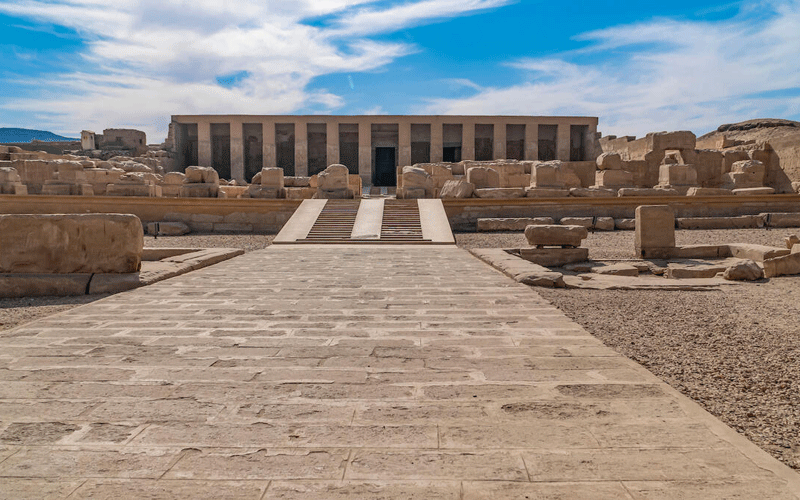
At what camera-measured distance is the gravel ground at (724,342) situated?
264cm

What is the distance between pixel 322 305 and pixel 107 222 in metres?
2.74

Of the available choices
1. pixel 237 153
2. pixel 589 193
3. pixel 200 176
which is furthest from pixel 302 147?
pixel 589 193

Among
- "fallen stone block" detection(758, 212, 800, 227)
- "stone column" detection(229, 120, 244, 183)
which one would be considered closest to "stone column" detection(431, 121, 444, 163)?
"stone column" detection(229, 120, 244, 183)

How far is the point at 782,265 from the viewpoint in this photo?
7199 mm

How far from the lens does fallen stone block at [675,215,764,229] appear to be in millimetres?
12633

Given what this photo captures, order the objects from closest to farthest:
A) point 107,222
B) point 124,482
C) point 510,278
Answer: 1. point 124,482
2. point 107,222
3. point 510,278

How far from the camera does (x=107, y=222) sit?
5.57 m

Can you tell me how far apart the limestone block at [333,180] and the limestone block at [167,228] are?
376cm

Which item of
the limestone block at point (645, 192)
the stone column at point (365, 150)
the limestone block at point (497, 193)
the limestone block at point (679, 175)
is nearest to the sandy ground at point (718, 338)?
the limestone block at point (497, 193)

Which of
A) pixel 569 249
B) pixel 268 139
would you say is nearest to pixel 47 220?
pixel 569 249

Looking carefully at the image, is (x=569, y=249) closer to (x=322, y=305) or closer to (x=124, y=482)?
(x=322, y=305)

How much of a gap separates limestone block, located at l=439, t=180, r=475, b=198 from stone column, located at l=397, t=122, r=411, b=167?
1566 cm

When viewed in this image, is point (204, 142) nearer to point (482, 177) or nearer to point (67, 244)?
point (482, 177)

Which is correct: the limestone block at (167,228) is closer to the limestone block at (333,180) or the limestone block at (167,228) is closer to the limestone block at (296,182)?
the limestone block at (333,180)
